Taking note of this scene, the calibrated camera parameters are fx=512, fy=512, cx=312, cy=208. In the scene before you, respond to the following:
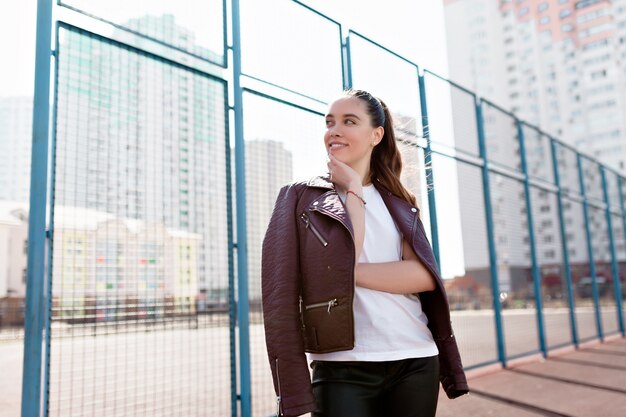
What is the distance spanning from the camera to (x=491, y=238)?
6152 mm

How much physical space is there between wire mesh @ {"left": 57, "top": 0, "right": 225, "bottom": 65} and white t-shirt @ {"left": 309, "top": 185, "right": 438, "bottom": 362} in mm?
2006

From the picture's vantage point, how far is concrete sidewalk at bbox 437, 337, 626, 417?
409 centimetres

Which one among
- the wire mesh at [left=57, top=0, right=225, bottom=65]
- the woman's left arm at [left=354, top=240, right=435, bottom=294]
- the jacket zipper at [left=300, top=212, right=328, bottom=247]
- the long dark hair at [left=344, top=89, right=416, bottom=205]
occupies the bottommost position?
the woman's left arm at [left=354, top=240, right=435, bottom=294]

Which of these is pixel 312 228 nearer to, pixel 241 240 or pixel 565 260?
pixel 241 240

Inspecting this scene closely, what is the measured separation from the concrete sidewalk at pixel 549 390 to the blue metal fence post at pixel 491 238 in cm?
35

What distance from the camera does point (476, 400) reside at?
14.6ft

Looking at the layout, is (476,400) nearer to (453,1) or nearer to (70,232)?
(70,232)

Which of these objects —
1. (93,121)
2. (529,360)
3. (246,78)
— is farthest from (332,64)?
(529,360)

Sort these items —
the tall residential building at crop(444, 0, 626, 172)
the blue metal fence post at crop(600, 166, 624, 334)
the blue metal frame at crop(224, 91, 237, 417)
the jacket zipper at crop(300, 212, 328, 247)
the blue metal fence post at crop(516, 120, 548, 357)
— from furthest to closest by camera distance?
1. the tall residential building at crop(444, 0, 626, 172)
2. the blue metal fence post at crop(600, 166, 624, 334)
3. the blue metal fence post at crop(516, 120, 548, 357)
4. the blue metal frame at crop(224, 91, 237, 417)
5. the jacket zipper at crop(300, 212, 328, 247)

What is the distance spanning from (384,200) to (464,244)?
4694 millimetres

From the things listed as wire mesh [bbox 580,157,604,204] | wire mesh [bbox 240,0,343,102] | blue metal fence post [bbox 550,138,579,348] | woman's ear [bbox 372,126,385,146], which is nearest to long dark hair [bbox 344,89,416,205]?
woman's ear [bbox 372,126,385,146]

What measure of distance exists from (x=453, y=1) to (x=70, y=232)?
69454 mm

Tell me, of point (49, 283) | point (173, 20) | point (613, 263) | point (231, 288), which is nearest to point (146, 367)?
point (231, 288)

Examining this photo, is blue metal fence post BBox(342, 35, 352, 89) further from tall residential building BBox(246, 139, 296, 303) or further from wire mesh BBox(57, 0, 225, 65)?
wire mesh BBox(57, 0, 225, 65)
